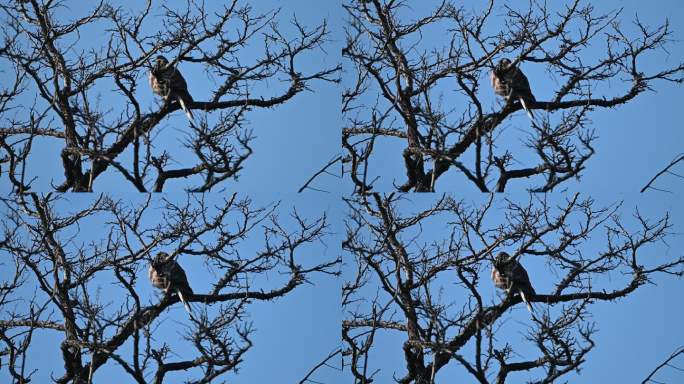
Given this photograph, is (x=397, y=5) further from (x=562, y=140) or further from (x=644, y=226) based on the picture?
(x=644, y=226)

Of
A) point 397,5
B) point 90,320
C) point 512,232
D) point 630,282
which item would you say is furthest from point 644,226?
point 90,320

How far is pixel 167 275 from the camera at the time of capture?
14.2 feet

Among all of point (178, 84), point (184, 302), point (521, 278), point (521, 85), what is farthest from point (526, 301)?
point (178, 84)

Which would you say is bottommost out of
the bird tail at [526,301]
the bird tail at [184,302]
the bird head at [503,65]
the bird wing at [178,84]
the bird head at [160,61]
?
the bird tail at [526,301]

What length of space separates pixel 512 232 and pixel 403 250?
0.37 metres

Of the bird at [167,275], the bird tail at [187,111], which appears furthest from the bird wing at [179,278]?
the bird tail at [187,111]

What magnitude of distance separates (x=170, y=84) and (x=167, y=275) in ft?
2.12

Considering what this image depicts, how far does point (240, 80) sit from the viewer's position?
4.30 meters

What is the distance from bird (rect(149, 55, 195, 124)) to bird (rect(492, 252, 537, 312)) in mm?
1127

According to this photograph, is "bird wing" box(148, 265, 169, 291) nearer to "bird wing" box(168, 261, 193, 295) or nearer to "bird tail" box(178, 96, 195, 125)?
"bird wing" box(168, 261, 193, 295)

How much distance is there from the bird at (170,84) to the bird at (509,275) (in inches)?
44.4

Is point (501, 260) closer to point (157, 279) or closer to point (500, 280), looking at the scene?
point (500, 280)

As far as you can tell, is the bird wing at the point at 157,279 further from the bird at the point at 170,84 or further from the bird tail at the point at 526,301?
the bird tail at the point at 526,301

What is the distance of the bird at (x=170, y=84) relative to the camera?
414 centimetres
